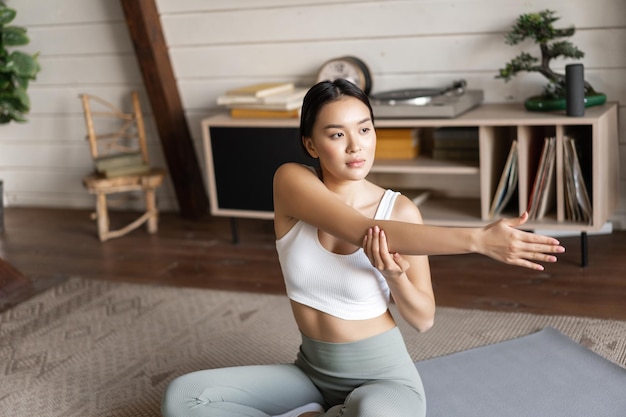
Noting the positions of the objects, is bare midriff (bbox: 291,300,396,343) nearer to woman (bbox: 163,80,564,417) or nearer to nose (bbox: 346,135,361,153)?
woman (bbox: 163,80,564,417)

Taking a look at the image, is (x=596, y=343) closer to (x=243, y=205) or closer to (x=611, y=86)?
(x=611, y=86)

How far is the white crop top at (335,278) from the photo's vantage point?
5.30ft

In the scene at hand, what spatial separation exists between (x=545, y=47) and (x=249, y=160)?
1.21m

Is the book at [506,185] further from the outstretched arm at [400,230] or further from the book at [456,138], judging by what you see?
the outstretched arm at [400,230]

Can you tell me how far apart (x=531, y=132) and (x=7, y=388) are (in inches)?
74.3

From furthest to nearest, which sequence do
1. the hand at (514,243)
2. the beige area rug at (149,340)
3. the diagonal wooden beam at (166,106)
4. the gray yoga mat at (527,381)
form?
the diagonal wooden beam at (166,106) < the beige area rug at (149,340) < the gray yoga mat at (527,381) < the hand at (514,243)

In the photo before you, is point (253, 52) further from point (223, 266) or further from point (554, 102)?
point (554, 102)

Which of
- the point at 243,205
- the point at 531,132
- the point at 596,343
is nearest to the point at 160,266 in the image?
the point at 243,205

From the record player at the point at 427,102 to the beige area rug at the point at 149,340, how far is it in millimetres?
751

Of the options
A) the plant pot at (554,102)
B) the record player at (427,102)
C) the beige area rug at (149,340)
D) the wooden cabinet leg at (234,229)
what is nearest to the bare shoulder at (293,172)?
the beige area rug at (149,340)

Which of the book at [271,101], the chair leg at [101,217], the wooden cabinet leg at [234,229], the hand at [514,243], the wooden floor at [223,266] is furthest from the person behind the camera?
the chair leg at [101,217]

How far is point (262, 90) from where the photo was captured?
3.24 meters

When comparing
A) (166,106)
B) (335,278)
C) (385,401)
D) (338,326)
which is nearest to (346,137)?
(335,278)

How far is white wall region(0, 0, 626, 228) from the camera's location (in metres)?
3.01
